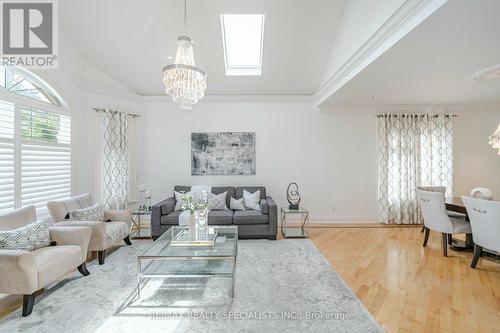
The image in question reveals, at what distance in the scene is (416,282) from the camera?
288cm

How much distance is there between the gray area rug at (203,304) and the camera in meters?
2.08

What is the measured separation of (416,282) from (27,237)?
4454 mm

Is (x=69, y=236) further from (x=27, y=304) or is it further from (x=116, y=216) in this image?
(x=116, y=216)

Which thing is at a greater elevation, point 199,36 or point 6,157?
point 199,36

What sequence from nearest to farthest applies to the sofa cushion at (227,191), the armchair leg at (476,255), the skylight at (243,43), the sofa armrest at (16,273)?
the sofa armrest at (16,273) → the armchair leg at (476,255) → the skylight at (243,43) → the sofa cushion at (227,191)

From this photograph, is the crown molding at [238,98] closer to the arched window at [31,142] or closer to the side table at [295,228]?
the arched window at [31,142]

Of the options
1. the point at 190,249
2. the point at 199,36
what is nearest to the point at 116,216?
the point at 190,249

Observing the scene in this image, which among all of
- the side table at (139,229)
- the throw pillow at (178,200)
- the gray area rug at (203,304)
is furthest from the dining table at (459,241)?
the side table at (139,229)

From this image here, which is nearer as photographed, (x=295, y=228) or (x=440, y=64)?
(x=440, y=64)

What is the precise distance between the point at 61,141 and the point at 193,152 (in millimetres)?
2355

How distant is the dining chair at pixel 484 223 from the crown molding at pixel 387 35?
89.9 inches

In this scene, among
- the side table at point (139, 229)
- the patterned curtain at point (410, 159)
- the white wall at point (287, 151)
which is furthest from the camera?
the white wall at point (287, 151)

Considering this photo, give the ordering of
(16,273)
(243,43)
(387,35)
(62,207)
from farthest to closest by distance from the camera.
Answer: (243,43) < (62,207) < (387,35) < (16,273)

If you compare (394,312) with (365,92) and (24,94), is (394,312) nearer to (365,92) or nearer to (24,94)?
(365,92)
